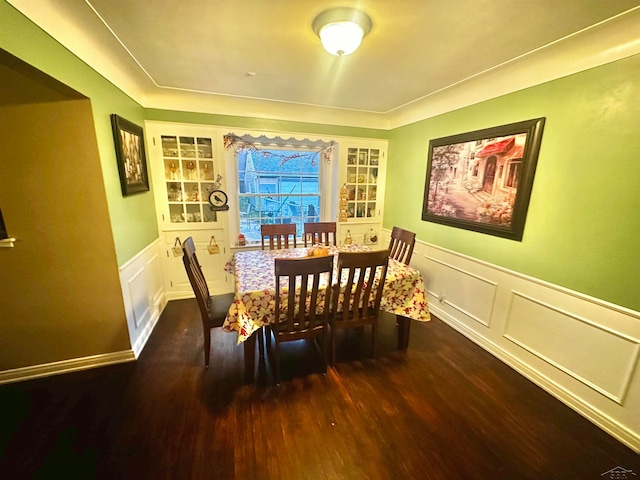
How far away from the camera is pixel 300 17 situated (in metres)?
1.45

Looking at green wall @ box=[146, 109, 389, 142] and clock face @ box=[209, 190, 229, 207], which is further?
clock face @ box=[209, 190, 229, 207]

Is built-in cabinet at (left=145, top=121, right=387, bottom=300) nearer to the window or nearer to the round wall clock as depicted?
the round wall clock

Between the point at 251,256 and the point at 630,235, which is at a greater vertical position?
the point at 630,235

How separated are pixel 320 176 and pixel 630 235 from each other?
3092 mm

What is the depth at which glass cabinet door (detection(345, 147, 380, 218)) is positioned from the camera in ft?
12.0

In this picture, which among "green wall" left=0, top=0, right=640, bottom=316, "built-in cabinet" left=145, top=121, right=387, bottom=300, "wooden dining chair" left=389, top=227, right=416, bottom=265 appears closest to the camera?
"green wall" left=0, top=0, right=640, bottom=316

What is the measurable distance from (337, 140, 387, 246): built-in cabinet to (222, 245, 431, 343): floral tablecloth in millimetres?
1163

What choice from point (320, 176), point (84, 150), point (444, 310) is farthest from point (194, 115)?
point (444, 310)

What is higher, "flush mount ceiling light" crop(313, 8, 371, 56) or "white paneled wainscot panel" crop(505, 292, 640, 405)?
"flush mount ceiling light" crop(313, 8, 371, 56)

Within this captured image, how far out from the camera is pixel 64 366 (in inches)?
77.5

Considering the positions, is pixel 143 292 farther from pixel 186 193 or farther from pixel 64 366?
pixel 186 193

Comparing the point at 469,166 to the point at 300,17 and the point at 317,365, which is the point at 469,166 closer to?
the point at 300,17

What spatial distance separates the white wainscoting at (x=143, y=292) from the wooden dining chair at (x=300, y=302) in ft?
4.21

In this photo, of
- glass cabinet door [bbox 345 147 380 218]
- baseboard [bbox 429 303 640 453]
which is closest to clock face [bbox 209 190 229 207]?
glass cabinet door [bbox 345 147 380 218]
